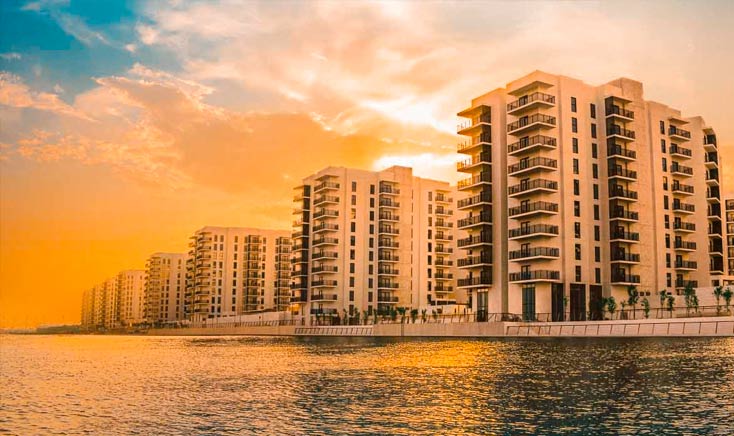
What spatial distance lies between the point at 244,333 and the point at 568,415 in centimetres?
15957

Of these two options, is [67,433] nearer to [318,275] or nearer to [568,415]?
[568,415]

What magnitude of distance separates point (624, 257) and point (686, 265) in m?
15.8

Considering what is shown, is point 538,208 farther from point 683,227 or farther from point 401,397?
point 401,397

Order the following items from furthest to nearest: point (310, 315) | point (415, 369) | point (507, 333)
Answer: point (310, 315) → point (507, 333) → point (415, 369)

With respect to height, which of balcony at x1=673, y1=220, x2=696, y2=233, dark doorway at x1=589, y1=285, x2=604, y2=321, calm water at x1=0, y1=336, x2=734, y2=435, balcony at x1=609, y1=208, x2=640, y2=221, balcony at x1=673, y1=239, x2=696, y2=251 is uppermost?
balcony at x1=609, y1=208, x2=640, y2=221

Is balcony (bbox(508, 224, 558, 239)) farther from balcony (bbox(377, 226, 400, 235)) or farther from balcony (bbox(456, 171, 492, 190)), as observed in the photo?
balcony (bbox(377, 226, 400, 235))

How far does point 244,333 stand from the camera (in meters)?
176

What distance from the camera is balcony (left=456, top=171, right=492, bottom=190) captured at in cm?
11169

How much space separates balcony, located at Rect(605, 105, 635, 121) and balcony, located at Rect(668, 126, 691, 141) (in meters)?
10.2

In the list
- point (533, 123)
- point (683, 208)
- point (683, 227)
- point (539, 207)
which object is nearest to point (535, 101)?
point (533, 123)

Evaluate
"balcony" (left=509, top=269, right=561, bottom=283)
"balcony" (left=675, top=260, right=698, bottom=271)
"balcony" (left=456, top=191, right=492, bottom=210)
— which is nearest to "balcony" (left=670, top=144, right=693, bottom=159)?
"balcony" (left=675, top=260, right=698, bottom=271)

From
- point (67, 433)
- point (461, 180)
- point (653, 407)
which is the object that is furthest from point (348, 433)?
point (461, 180)

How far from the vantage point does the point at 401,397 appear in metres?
28.8

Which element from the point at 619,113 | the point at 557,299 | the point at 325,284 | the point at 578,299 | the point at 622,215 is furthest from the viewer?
the point at 325,284
